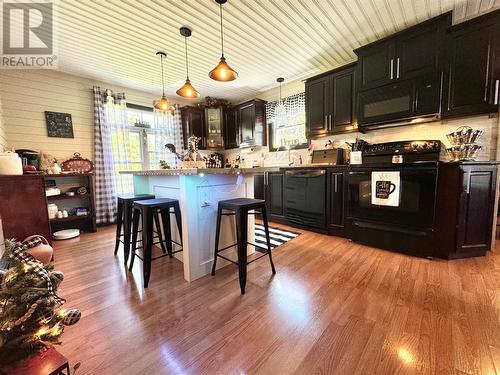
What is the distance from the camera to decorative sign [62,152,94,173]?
139 inches

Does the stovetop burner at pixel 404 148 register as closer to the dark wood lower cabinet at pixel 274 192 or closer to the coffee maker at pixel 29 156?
the dark wood lower cabinet at pixel 274 192

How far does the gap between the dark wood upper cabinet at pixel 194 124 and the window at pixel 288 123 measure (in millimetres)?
1593

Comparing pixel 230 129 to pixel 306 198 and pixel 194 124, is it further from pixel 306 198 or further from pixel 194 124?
pixel 306 198

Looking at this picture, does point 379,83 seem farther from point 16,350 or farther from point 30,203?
point 30,203

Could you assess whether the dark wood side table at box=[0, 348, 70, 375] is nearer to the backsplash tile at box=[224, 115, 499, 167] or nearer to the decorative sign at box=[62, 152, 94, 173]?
the decorative sign at box=[62, 152, 94, 173]

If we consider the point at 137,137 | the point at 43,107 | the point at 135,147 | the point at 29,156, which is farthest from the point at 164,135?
the point at 29,156

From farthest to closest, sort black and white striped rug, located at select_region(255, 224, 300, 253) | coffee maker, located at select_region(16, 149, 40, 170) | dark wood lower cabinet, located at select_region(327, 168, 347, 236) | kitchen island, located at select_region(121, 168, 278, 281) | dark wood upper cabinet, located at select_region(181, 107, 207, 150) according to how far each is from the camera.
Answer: dark wood upper cabinet, located at select_region(181, 107, 207, 150), coffee maker, located at select_region(16, 149, 40, 170), dark wood lower cabinet, located at select_region(327, 168, 347, 236), black and white striped rug, located at select_region(255, 224, 300, 253), kitchen island, located at select_region(121, 168, 278, 281)

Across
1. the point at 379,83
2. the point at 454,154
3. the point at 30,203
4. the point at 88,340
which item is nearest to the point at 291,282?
the point at 88,340

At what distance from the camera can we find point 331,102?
329 centimetres

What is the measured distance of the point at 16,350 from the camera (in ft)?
2.43

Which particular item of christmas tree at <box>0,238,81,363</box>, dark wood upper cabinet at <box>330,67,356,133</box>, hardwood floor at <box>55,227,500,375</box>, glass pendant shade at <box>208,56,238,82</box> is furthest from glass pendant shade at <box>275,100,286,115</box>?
christmas tree at <box>0,238,81,363</box>

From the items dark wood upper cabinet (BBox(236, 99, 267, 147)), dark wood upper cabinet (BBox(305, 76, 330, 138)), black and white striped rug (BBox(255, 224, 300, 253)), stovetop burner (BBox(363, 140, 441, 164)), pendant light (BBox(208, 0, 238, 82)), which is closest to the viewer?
pendant light (BBox(208, 0, 238, 82))

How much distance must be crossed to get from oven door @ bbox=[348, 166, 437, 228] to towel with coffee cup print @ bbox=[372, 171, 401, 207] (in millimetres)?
37

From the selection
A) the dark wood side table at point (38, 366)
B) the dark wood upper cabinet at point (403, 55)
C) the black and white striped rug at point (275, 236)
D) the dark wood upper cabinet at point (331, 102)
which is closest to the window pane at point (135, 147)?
the black and white striped rug at point (275, 236)
